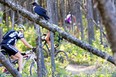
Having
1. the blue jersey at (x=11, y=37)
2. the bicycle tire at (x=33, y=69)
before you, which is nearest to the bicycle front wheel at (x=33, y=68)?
the bicycle tire at (x=33, y=69)

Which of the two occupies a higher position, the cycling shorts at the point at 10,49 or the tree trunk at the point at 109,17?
the cycling shorts at the point at 10,49

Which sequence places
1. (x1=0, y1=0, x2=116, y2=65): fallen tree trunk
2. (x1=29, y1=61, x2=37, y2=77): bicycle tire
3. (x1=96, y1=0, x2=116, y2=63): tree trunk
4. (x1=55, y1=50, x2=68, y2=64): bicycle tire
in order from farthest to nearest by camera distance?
1. (x1=55, y1=50, x2=68, y2=64): bicycle tire
2. (x1=29, y1=61, x2=37, y2=77): bicycle tire
3. (x1=0, y1=0, x2=116, y2=65): fallen tree trunk
4. (x1=96, y1=0, x2=116, y2=63): tree trunk

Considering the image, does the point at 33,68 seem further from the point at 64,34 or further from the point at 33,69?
the point at 64,34

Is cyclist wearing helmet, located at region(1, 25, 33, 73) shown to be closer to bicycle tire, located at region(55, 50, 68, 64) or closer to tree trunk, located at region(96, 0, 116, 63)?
bicycle tire, located at region(55, 50, 68, 64)

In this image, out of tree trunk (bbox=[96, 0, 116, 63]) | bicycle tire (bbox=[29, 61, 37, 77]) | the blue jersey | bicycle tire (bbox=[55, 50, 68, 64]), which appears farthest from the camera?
bicycle tire (bbox=[55, 50, 68, 64])

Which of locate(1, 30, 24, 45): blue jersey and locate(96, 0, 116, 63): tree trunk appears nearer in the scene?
locate(96, 0, 116, 63): tree trunk

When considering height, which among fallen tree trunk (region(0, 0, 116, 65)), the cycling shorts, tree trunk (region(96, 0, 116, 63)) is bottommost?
tree trunk (region(96, 0, 116, 63))

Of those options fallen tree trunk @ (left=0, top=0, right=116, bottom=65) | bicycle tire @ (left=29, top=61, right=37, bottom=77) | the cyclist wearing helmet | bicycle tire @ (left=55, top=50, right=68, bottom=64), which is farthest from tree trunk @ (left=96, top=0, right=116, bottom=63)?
bicycle tire @ (left=55, top=50, right=68, bottom=64)

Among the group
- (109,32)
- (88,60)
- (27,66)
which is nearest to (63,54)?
(88,60)

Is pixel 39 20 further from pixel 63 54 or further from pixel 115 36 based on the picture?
pixel 63 54

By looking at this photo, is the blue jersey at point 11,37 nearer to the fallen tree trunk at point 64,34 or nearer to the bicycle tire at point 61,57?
the bicycle tire at point 61,57

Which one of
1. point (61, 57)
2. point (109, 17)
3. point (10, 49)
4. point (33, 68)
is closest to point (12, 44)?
point (10, 49)

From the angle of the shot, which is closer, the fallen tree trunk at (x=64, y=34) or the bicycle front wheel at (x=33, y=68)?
the fallen tree trunk at (x=64, y=34)

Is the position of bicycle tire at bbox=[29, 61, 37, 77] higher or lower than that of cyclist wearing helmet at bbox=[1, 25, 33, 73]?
lower
